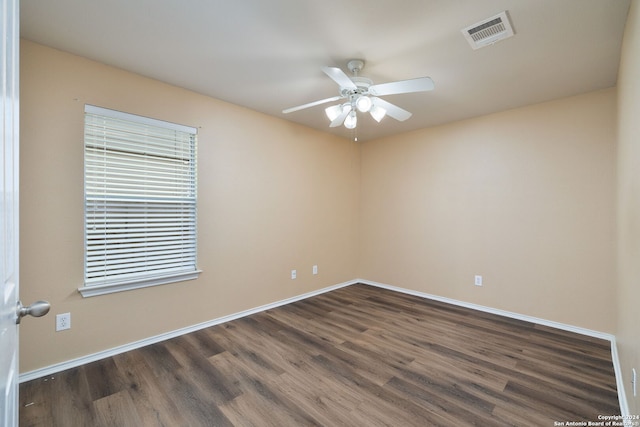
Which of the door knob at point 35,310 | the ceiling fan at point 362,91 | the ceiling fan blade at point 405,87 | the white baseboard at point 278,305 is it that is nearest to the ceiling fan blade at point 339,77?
the ceiling fan at point 362,91

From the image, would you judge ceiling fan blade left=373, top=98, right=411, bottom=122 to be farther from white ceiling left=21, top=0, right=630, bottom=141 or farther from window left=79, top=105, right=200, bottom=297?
window left=79, top=105, right=200, bottom=297

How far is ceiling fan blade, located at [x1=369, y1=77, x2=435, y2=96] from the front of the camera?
1849mm

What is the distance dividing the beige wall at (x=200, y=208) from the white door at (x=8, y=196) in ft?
5.53

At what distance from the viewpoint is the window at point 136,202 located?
7.68 feet

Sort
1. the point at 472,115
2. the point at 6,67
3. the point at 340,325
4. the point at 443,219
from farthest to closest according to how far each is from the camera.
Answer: the point at 443,219 → the point at 472,115 → the point at 340,325 → the point at 6,67

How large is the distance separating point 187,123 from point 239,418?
255cm

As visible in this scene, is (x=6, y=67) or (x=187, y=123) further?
(x=187, y=123)

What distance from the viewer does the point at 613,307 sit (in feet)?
8.91

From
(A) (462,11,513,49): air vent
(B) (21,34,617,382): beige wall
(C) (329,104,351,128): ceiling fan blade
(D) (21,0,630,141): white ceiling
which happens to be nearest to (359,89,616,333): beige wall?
(B) (21,34,617,382): beige wall

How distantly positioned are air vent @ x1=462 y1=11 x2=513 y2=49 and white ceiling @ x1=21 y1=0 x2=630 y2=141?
0.15 ft

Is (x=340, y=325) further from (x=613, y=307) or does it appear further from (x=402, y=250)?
(x=613, y=307)

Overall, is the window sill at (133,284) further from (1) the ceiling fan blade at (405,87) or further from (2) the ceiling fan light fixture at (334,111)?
(1) the ceiling fan blade at (405,87)

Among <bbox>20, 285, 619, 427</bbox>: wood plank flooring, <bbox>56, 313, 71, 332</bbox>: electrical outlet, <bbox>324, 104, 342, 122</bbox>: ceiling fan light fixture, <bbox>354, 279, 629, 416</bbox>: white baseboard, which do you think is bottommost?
<bbox>20, 285, 619, 427</bbox>: wood plank flooring

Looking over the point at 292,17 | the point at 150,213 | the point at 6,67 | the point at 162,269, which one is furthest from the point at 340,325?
the point at 6,67
